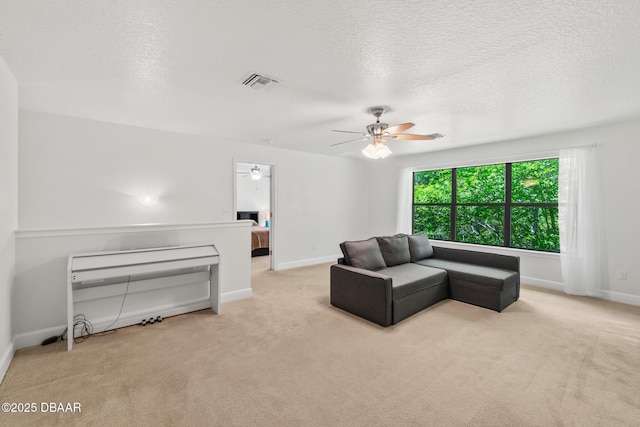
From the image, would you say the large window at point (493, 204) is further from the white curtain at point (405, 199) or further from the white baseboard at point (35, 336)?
the white baseboard at point (35, 336)

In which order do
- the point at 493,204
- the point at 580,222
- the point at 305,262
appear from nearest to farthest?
the point at 580,222 < the point at 493,204 < the point at 305,262

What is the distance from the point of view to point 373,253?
12.1 feet

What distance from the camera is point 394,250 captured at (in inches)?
158

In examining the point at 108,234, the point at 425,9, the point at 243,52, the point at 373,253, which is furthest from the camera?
the point at 373,253

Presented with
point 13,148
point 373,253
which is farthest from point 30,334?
point 373,253

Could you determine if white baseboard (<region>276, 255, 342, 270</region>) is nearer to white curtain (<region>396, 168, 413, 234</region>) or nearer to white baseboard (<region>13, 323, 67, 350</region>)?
white curtain (<region>396, 168, 413, 234</region>)

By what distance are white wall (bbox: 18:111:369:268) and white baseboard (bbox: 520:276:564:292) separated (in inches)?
146

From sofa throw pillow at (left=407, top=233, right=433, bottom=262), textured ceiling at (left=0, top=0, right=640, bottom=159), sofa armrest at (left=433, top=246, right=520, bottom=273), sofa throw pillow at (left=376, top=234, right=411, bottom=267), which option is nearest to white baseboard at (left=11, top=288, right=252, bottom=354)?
sofa throw pillow at (left=376, top=234, right=411, bottom=267)

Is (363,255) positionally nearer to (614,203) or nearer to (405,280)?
(405,280)

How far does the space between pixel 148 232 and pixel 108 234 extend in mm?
372

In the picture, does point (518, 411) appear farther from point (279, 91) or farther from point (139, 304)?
point (139, 304)

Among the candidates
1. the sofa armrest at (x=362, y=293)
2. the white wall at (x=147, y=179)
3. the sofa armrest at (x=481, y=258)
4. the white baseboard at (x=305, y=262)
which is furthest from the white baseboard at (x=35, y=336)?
the sofa armrest at (x=481, y=258)

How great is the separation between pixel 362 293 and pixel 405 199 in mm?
3497

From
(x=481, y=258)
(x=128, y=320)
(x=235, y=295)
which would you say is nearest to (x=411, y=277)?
(x=481, y=258)
